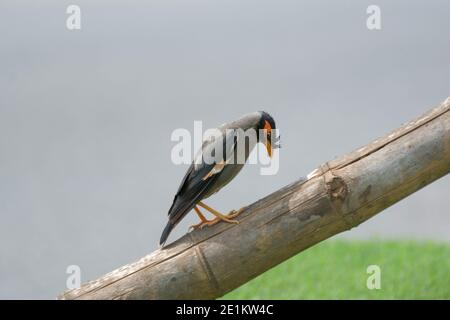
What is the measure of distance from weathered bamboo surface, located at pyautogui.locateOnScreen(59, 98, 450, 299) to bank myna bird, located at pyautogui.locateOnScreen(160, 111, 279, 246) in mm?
135

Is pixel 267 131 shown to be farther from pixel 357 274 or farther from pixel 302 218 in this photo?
pixel 357 274

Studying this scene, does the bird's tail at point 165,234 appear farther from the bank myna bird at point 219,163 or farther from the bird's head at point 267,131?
the bird's head at point 267,131

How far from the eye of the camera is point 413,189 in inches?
95.6

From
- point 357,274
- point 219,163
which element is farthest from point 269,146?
point 357,274

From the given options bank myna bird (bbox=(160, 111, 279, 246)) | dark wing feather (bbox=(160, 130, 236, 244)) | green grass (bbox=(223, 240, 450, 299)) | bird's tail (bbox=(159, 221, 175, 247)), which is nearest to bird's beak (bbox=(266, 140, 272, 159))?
bank myna bird (bbox=(160, 111, 279, 246))

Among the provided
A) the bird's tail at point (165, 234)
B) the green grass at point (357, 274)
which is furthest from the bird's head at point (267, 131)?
the green grass at point (357, 274)

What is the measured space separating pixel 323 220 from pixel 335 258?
248 cm

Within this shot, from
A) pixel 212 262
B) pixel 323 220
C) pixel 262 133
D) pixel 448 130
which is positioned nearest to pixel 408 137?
pixel 448 130

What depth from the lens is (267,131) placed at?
2717 millimetres

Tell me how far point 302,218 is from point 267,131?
45cm

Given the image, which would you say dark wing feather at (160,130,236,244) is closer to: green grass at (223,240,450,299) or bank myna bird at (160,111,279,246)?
bank myna bird at (160,111,279,246)

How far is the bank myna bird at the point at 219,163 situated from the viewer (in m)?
2.61

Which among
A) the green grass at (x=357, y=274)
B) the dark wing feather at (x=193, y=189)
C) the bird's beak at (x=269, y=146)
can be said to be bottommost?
the green grass at (x=357, y=274)
